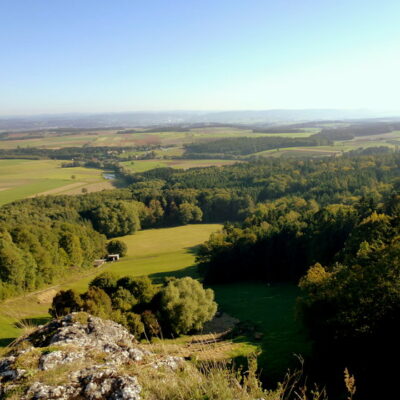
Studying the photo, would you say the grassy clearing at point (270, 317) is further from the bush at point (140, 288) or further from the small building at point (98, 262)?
the small building at point (98, 262)

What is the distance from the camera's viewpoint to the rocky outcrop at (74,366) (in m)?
6.86

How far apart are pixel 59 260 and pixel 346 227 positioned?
44.2 metres

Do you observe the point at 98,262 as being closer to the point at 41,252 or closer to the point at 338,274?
the point at 41,252

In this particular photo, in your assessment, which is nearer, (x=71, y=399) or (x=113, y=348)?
(x=71, y=399)

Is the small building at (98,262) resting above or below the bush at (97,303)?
below

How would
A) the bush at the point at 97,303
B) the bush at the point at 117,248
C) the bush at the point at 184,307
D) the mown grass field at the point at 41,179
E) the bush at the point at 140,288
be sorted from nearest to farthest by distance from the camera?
the bush at the point at 97,303, the bush at the point at 184,307, the bush at the point at 140,288, the bush at the point at 117,248, the mown grass field at the point at 41,179

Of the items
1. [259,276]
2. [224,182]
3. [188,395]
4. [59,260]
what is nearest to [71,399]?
[188,395]

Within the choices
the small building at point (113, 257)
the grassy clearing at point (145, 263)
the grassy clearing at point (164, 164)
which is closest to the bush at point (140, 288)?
the grassy clearing at point (145, 263)

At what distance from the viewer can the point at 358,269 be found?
24812 mm

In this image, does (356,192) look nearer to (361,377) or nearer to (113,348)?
(361,377)

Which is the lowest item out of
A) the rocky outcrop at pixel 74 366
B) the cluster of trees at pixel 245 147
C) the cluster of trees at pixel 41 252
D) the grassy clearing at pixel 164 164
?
the cluster of trees at pixel 41 252

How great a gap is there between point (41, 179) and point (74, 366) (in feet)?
442

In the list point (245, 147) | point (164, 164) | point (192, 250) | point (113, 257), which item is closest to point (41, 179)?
point (164, 164)

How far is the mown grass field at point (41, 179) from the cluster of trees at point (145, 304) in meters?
76.9
